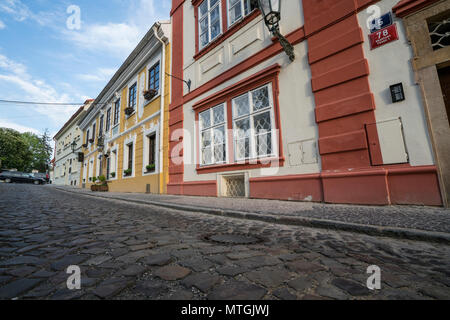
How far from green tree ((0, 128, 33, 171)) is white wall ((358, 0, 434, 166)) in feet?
189

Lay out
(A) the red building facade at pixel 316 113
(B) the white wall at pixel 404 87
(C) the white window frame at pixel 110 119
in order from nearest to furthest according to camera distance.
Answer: (B) the white wall at pixel 404 87, (A) the red building facade at pixel 316 113, (C) the white window frame at pixel 110 119

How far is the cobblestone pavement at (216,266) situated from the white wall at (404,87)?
2382 mm

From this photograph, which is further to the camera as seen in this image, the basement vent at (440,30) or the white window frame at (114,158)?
the white window frame at (114,158)

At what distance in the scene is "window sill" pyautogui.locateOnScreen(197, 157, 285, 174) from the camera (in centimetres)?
579

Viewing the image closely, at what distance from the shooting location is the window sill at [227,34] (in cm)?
678

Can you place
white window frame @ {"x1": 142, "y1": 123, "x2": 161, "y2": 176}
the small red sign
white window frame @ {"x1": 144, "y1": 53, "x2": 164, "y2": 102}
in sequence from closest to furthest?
the small red sign, white window frame @ {"x1": 142, "y1": 123, "x2": 161, "y2": 176}, white window frame @ {"x1": 144, "y1": 53, "x2": 164, "y2": 102}

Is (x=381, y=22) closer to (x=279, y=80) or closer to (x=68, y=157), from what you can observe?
(x=279, y=80)

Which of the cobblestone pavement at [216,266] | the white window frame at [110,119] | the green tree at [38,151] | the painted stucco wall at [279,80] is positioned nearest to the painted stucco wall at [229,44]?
the painted stucco wall at [279,80]

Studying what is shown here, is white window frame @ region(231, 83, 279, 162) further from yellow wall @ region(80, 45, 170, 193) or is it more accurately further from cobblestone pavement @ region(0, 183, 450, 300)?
yellow wall @ region(80, 45, 170, 193)

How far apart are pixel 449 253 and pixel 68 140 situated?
1416 inches

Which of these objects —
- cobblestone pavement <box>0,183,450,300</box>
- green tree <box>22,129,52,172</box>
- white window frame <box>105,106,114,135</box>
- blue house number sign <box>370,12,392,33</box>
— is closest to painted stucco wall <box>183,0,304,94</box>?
blue house number sign <box>370,12,392,33</box>
